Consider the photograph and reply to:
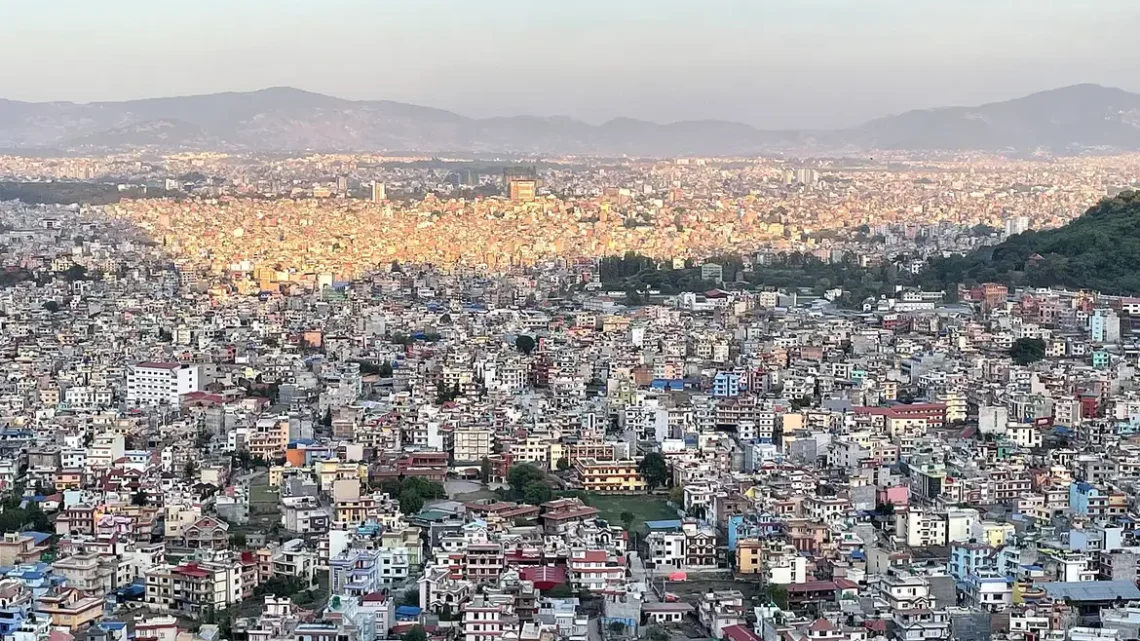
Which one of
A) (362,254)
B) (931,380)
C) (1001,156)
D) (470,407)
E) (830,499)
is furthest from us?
(1001,156)

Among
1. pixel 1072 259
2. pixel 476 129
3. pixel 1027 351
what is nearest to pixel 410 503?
pixel 1027 351

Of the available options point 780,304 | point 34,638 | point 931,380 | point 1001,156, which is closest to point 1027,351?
point 931,380

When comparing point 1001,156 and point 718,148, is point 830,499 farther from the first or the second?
point 718,148

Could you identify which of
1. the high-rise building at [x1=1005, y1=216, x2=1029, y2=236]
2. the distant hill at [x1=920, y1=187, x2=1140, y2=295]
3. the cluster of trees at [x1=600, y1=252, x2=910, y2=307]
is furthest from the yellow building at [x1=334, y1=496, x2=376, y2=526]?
the high-rise building at [x1=1005, y1=216, x2=1029, y2=236]

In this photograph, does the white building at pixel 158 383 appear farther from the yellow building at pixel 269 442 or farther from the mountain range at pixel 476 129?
the mountain range at pixel 476 129

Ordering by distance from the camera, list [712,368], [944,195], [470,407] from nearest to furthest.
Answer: [470,407] → [712,368] → [944,195]
